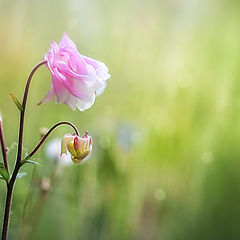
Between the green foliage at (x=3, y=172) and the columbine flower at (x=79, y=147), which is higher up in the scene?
the columbine flower at (x=79, y=147)

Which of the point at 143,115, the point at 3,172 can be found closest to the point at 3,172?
the point at 3,172

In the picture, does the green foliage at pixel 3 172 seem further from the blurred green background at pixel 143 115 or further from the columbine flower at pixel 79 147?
the blurred green background at pixel 143 115

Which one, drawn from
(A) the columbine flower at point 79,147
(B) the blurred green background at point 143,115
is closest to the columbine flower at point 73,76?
(A) the columbine flower at point 79,147

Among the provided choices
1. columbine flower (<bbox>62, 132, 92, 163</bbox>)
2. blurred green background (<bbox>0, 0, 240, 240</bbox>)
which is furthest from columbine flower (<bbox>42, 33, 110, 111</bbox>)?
blurred green background (<bbox>0, 0, 240, 240</bbox>)

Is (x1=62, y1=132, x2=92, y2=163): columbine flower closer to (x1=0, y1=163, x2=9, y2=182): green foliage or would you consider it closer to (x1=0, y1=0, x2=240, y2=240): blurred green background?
(x1=0, y1=163, x2=9, y2=182): green foliage

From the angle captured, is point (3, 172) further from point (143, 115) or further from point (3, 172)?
point (143, 115)

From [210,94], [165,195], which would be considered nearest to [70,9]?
[210,94]
